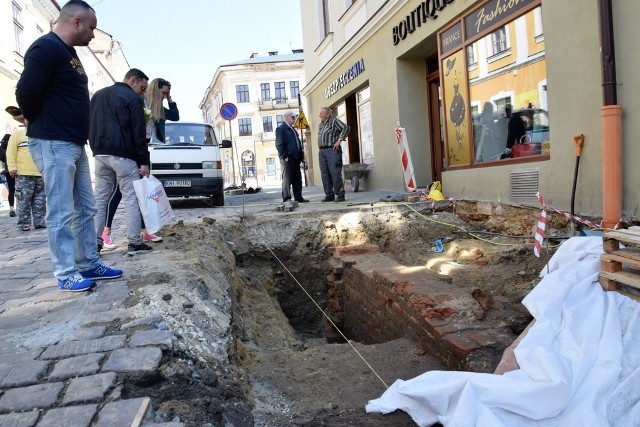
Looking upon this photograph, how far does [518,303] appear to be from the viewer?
418 centimetres

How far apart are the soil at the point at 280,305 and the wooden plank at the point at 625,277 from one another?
78 cm

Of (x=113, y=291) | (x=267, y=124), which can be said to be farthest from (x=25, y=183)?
(x=267, y=124)

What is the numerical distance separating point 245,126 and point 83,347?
5585 centimetres

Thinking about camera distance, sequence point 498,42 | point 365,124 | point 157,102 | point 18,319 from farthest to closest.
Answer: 1. point 365,124
2. point 498,42
3. point 157,102
4. point 18,319

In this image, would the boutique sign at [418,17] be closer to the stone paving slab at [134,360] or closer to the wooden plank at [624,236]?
the wooden plank at [624,236]

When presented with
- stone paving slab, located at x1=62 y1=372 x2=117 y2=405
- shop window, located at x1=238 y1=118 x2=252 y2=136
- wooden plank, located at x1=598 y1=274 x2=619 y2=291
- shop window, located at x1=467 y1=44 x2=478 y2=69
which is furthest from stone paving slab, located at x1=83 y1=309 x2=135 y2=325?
shop window, located at x1=238 y1=118 x2=252 y2=136

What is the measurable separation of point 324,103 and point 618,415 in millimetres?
14537

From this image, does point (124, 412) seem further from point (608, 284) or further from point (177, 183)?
point (177, 183)

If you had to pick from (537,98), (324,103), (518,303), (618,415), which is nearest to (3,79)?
(324,103)

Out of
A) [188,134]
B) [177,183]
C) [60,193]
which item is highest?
[188,134]

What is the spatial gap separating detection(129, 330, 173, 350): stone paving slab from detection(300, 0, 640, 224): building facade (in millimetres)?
4268

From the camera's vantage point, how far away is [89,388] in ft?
7.15

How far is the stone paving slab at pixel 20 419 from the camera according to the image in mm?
1934

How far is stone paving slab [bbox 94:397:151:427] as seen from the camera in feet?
6.33
